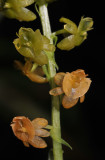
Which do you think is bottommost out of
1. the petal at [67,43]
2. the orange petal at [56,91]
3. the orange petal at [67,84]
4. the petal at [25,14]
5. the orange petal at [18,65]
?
the orange petal at [56,91]

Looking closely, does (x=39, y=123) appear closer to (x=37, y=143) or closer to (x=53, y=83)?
(x=37, y=143)

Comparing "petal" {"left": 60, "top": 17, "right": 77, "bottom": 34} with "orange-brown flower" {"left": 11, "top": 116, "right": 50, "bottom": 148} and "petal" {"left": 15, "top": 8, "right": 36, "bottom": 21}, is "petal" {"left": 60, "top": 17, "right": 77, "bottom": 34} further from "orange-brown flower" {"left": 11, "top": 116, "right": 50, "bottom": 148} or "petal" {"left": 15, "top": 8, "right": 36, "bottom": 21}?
"orange-brown flower" {"left": 11, "top": 116, "right": 50, "bottom": 148}

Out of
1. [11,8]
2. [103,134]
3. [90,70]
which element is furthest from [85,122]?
[11,8]

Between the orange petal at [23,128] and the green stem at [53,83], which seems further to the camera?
the green stem at [53,83]

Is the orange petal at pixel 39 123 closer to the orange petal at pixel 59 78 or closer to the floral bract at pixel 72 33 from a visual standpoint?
the orange petal at pixel 59 78

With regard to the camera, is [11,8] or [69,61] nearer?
[11,8]

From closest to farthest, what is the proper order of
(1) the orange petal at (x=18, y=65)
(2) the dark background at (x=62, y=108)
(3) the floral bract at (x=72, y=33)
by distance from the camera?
1. (3) the floral bract at (x=72, y=33)
2. (1) the orange petal at (x=18, y=65)
3. (2) the dark background at (x=62, y=108)

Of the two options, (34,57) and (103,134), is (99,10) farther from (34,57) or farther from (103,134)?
(34,57)

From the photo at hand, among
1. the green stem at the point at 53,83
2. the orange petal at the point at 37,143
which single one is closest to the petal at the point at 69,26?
the green stem at the point at 53,83
